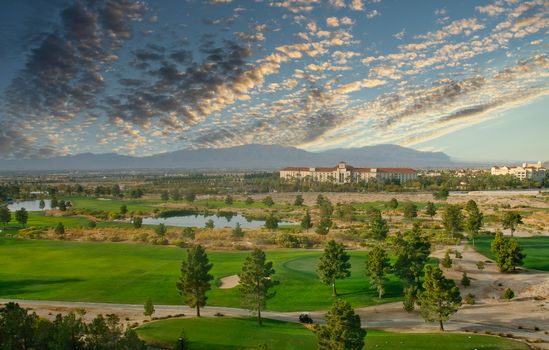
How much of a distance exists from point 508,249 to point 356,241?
32.5 m

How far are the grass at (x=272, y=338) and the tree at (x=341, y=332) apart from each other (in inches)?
213

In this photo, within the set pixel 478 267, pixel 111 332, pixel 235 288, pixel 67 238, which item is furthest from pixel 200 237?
pixel 111 332

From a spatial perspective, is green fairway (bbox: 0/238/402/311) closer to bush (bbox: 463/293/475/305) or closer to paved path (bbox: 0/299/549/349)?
paved path (bbox: 0/299/549/349)

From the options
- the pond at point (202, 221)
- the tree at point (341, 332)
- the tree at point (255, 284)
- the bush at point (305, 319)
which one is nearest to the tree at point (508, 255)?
the bush at point (305, 319)

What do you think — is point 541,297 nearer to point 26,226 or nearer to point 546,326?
point 546,326

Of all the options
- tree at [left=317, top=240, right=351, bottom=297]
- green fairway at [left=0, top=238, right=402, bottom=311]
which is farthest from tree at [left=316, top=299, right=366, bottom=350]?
tree at [left=317, top=240, right=351, bottom=297]

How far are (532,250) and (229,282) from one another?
50439mm

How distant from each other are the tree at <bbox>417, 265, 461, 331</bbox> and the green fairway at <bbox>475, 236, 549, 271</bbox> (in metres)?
27.5

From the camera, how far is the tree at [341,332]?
26.5m

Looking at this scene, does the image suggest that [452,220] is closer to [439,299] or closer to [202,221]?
[439,299]

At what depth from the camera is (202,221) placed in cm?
13150

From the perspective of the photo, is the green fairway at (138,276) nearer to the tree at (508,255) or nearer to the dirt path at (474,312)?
the dirt path at (474,312)

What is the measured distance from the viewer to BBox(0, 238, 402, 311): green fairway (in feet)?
157

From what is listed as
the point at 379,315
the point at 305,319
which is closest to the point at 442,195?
the point at 379,315
